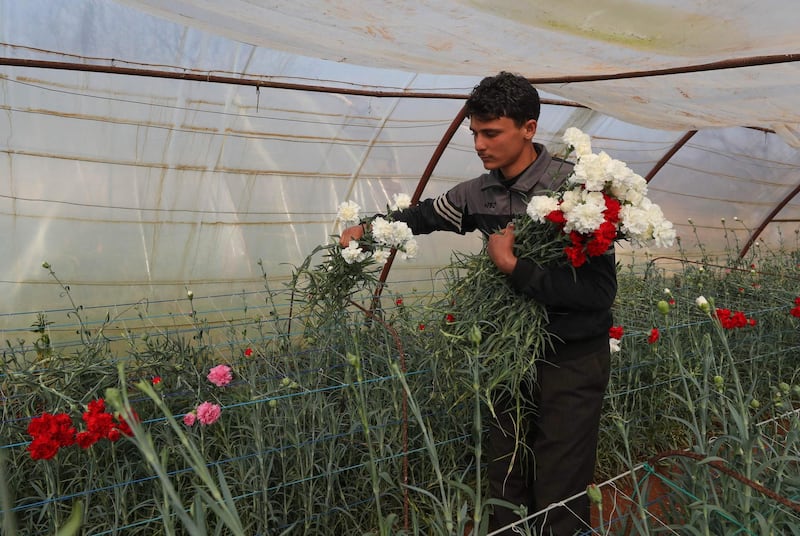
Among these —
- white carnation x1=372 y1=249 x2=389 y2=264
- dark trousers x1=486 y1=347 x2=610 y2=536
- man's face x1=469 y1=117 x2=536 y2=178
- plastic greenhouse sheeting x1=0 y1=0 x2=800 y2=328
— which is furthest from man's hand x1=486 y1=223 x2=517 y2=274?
plastic greenhouse sheeting x1=0 y1=0 x2=800 y2=328

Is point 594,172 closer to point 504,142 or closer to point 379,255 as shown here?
point 504,142

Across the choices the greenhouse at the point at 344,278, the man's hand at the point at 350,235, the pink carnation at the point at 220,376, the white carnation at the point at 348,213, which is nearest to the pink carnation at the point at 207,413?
the greenhouse at the point at 344,278

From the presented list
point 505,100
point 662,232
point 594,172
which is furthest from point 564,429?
point 505,100

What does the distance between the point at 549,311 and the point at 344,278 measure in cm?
82

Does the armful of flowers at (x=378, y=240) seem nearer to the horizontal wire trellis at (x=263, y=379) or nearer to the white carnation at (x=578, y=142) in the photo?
the horizontal wire trellis at (x=263, y=379)

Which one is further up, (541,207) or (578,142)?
(578,142)

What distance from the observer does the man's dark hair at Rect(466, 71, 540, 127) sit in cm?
139

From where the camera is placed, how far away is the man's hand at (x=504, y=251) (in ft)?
4.39

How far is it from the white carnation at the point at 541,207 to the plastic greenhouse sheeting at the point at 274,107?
0.77m

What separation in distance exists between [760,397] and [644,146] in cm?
276

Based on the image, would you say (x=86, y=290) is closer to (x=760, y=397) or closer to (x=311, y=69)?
(x=311, y=69)

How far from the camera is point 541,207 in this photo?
1251 mm

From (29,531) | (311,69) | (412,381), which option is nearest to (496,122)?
(412,381)

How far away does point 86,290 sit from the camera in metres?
3.46
